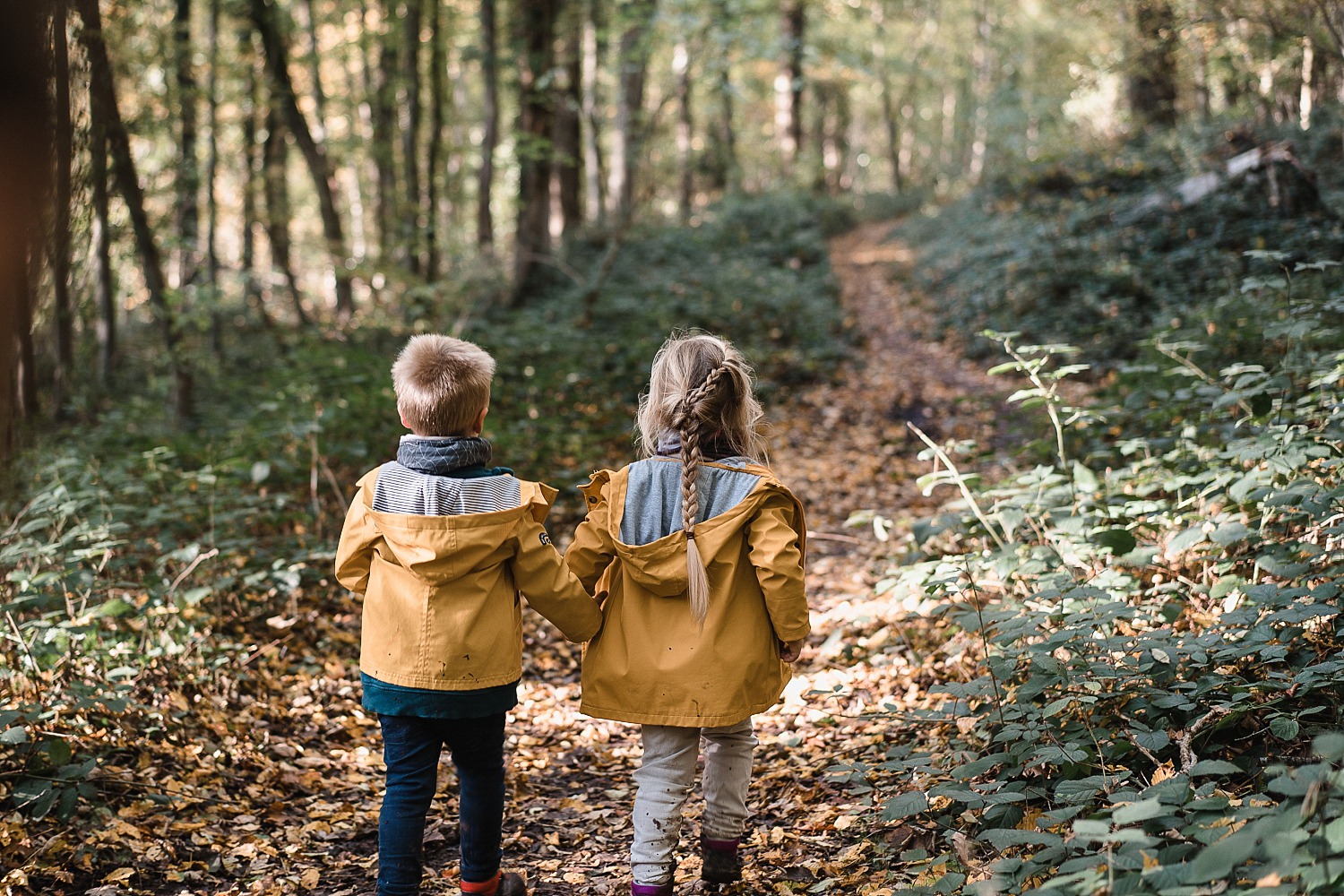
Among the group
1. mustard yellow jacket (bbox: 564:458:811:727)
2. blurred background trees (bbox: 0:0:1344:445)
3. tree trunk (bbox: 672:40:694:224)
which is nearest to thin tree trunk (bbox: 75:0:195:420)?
blurred background trees (bbox: 0:0:1344:445)

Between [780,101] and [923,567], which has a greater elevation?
[780,101]

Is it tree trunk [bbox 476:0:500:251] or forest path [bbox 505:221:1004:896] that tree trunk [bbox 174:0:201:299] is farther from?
forest path [bbox 505:221:1004:896]

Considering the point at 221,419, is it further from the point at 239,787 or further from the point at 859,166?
the point at 859,166

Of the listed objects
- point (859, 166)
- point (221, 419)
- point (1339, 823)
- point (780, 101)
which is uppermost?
point (859, 166)

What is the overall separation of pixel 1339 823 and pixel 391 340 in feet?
32.4

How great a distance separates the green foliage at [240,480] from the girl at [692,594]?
76.6 inches

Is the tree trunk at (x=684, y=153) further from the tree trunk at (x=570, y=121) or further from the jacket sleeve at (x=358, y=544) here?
the jacket sleeve at (x=358, y=544)

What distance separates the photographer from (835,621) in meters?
5.36

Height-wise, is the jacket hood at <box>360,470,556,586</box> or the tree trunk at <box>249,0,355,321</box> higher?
the tree trunk at <box>249,0,355,321</box>

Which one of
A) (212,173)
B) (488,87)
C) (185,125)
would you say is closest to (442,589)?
(488,87)

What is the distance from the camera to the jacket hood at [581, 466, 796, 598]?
2.81 meters

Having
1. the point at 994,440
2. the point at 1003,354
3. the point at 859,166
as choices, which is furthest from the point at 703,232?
the point at 859,166

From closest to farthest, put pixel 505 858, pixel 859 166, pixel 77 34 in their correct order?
1. pixel 77 34
2. pixel 505 858
3. pixel 859 166

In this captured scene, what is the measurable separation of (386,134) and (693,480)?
554 inches
